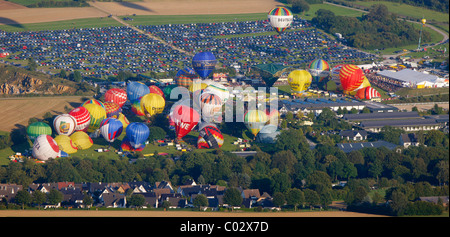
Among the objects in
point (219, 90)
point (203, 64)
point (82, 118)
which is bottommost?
point (82, 118)

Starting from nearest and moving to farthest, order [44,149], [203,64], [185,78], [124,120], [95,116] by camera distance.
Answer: [44,149], [95,116], [124,120], [185,78], [203,64]

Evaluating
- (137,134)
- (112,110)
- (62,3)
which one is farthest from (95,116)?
(62,3)

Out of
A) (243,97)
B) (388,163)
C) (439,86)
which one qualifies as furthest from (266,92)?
(388,163)

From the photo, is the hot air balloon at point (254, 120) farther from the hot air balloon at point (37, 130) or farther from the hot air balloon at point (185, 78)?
the hot air balloon at point (37, 130)

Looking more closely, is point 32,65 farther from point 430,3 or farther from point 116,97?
point 430,3

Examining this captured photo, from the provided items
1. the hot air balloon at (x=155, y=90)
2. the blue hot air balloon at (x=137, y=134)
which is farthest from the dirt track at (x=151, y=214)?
the hot air balloon at (x=155, y=90)

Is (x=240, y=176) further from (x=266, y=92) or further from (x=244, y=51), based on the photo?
(x=244, y=51)

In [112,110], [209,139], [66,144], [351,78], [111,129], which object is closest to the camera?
[66,144]
